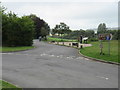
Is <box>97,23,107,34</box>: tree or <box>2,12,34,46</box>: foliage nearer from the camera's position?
<box>2,12,34,46</box>: foliage

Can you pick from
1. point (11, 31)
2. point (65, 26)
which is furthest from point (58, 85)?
point (65, 26)

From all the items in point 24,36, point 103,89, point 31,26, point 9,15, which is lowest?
point 103,89

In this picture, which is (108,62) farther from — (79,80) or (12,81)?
(12,81)

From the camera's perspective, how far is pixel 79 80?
812 cm

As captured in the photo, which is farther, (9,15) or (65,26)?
(65,26)

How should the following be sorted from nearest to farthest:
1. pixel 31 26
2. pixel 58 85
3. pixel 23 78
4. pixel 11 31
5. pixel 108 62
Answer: pixel 58 85
pixel 23 78
pixel 108 62
pixel 11 31
pixel 31 26

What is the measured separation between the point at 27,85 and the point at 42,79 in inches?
44.8

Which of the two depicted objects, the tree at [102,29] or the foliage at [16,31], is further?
the tree at [102,29]

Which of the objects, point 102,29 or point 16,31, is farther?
point 102,29

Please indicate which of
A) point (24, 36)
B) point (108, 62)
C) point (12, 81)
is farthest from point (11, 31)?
point (12, 81)

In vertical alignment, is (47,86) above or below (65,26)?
below

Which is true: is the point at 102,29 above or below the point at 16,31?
above

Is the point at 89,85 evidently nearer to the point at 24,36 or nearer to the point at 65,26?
the point at 24,36

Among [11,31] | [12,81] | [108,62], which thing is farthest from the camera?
[11,31]
